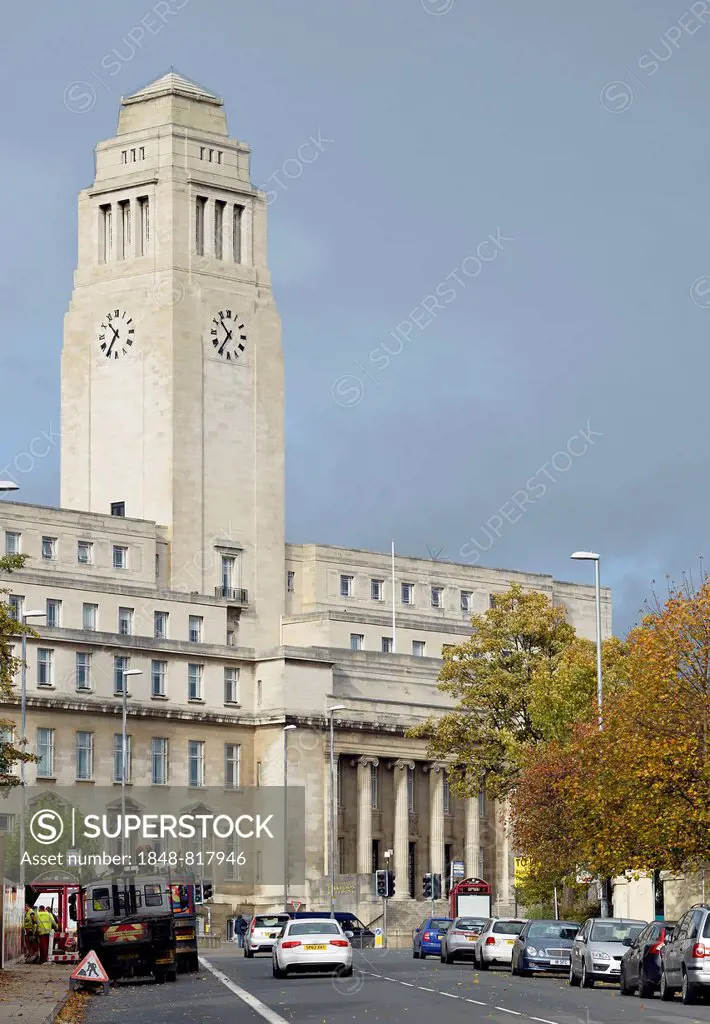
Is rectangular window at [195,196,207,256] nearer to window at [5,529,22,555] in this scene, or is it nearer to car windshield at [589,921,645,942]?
window at [5,529,22,555]

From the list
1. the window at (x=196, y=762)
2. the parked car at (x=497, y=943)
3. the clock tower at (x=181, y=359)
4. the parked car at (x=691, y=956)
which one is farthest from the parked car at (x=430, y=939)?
the clock tower at (x=181, y=359)

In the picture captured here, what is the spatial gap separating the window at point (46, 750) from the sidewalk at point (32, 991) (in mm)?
56191

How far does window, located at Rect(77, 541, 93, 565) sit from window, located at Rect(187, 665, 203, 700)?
8.70 meters

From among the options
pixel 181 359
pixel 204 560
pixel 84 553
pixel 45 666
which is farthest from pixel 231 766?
pixel 181 359

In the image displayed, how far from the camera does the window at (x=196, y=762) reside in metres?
133

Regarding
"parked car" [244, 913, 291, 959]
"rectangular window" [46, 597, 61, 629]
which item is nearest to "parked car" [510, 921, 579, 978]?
"parked car" [244, 913, 291, 959]

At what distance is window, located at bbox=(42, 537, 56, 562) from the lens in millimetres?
129750

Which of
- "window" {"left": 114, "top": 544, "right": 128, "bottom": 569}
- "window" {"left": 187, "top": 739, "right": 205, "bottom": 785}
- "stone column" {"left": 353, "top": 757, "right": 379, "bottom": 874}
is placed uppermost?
"window" {"left": 114, "top": 544, "right": 128, "bottom": 569}

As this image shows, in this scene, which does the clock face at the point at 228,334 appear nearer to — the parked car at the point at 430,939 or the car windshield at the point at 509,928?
the parked car at the point at 430,939

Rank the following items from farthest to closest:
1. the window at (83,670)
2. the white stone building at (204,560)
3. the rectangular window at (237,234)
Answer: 1. the rectangular window at (237,234)
2. the white stone building at (204,560)
3. the window at (83,670)

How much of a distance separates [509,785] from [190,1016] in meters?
52.2

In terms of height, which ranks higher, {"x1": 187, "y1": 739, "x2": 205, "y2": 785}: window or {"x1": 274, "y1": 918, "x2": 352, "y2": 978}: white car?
{"x1": 187, "y1": 739, "x2": 205, "y2": 785}: window

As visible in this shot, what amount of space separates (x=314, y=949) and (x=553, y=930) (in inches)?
277

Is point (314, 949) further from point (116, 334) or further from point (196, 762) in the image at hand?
point (116, 334)
